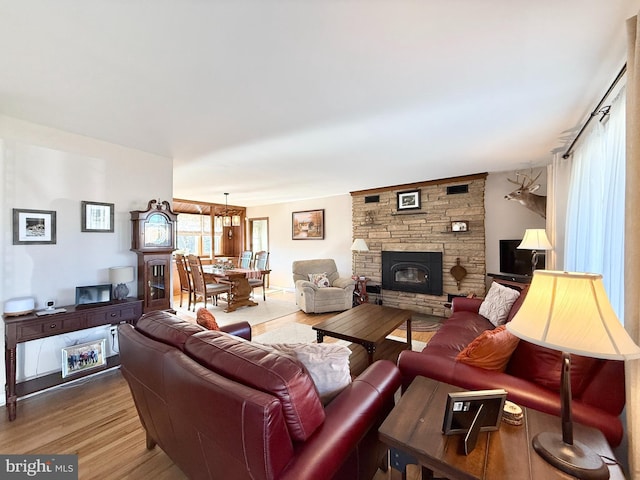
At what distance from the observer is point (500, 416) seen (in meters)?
1.14

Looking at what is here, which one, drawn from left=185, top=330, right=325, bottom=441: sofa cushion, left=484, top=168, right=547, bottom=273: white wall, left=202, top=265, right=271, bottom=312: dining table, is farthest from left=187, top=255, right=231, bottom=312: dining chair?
left=484, top=168, right=547, bottom=273: white wall

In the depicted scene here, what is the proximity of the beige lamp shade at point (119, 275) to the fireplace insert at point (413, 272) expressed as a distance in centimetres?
444

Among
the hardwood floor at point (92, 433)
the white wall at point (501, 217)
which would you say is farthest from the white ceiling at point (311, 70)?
the hardwood floor at point (92, 433)

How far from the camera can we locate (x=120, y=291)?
2.96 metres

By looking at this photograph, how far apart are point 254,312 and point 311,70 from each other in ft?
14.6

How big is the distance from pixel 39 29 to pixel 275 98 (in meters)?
1.30

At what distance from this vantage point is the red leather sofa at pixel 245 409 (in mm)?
946

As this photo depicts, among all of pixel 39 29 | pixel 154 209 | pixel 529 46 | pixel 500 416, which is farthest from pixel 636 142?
pixel 154 209

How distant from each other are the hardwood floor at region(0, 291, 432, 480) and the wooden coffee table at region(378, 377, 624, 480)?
0.48 m

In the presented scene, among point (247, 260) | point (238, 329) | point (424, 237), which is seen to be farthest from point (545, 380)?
point (247, 260)

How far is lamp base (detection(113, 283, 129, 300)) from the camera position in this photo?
2.95 meters

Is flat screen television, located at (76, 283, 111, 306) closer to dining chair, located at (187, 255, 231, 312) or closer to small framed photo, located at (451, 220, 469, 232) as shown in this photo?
dining chair, located at (187, 255, 231, 312)

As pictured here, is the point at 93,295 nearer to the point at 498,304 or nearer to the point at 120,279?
the point at 120,279

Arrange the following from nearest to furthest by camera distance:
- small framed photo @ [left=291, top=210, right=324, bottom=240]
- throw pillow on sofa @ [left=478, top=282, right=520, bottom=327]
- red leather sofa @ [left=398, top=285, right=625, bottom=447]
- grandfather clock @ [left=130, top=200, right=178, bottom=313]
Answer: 1. red leather sofa @ [left=398, top=285, right=625, bottom=447]
2. throw pillow on sofa @ [left=478, top=282, right=520, bottom=327]
3. grandfather clock @ [left=130, top=200, right=178, bottom=313]
4. small framed photo @ [left=291, top=210, right=324, bottom=240]
